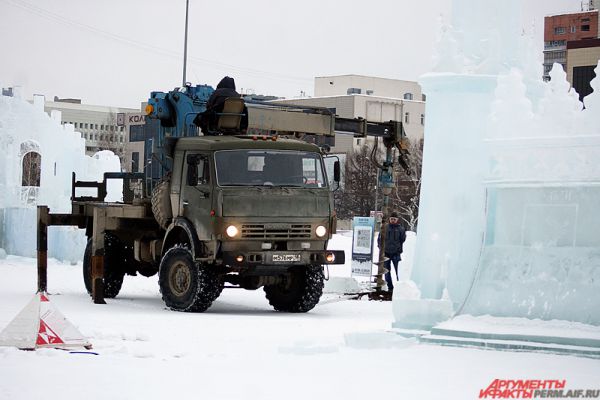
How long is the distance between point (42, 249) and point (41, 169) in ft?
54.6

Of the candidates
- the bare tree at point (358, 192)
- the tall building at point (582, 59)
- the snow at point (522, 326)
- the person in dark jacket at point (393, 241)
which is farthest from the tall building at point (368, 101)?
the snow at point (522, 326)

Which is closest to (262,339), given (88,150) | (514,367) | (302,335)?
(302,335)

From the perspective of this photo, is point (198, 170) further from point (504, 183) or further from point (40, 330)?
point (40, 330)

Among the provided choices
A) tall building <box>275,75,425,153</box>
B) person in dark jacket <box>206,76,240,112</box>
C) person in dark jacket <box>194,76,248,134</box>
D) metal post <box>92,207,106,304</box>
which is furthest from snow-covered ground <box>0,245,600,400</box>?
tall building <box>275,75,425,153</box>

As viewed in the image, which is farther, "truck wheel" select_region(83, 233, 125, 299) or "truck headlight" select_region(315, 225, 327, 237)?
"truck wheel" select_region(83, 233, 125, 299)

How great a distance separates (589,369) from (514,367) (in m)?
0.73

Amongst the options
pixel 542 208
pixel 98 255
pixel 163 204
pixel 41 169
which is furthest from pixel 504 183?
pixel 41 169

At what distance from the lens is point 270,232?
19.9 metres

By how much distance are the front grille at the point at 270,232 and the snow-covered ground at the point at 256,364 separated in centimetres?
179

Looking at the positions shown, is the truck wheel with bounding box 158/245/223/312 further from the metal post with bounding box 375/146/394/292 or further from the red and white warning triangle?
the red and white warning triangle

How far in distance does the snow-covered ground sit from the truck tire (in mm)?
3144

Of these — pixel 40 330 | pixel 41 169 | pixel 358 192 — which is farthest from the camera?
pixel 358 192

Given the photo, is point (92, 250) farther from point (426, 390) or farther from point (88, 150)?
point (88, 150)

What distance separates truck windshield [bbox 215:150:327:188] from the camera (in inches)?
790
